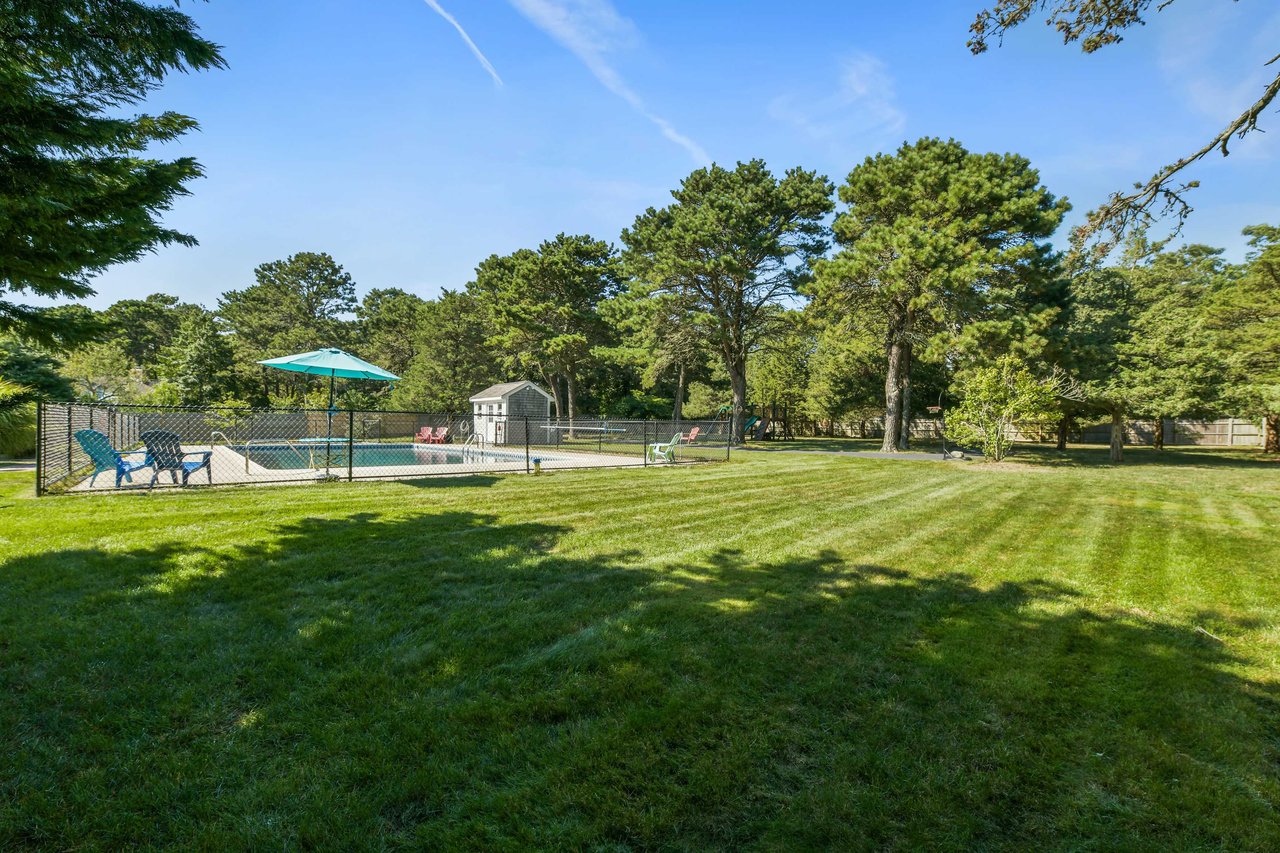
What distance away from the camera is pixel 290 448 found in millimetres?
17562

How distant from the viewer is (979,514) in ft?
24.6

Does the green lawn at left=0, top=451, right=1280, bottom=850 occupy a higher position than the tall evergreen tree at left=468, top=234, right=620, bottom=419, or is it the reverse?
the tall evergreen tree at left=468, top=234, right=620, bottom=419

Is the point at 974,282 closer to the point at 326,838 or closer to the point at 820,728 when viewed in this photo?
→ the point at 820,728

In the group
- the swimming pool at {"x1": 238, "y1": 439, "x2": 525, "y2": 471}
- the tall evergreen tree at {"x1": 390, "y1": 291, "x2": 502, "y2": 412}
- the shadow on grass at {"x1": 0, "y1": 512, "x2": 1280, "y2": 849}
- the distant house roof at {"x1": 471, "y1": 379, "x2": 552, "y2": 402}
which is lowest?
the shadow on grass at {"x1": 0, "y1": 512, "x2": 1280, "y2": 849}

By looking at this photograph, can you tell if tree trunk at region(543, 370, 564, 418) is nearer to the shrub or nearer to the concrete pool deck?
the concrete pool deck

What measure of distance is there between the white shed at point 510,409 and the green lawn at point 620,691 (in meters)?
18.9

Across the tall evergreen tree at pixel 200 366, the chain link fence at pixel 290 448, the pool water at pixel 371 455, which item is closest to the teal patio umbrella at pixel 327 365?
the chain link fence at pixel 290 448

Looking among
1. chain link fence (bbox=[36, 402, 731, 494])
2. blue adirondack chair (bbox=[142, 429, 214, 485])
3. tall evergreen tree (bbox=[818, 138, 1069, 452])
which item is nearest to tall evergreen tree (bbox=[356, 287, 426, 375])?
chain link fence (bbox=[36, 402, 731, 494])

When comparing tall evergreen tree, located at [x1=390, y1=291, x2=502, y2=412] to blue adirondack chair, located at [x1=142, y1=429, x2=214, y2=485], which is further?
tall evergreen tree, located at [x1=390, y1=291, x2=502, y2=412]

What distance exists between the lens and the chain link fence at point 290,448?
25.8 ft

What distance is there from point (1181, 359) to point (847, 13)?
15.7 m

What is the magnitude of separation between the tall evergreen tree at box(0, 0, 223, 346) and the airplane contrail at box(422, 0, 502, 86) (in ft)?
17.5

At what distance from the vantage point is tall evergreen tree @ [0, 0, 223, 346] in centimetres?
279

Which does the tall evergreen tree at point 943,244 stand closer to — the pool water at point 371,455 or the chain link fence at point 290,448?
the chain link fence at point 290,448
